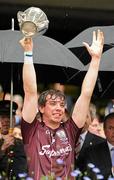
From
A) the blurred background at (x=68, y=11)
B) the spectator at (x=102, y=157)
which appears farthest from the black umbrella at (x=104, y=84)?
the blurred background at (x=68, y=11)

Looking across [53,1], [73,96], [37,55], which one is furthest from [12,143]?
[53,1]

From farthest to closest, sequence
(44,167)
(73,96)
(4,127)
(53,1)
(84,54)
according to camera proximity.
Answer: (53,1), (73,96), (84,54), (4,127), (44,167)

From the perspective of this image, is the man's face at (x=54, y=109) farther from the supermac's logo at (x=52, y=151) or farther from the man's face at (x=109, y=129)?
the man's face at (x=109, y=129)

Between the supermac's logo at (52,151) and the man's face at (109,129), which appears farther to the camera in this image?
the man's face at (109,129)

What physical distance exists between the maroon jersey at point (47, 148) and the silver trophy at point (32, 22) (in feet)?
2.51

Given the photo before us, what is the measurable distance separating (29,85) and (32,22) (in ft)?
1.77

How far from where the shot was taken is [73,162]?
6.52 metres

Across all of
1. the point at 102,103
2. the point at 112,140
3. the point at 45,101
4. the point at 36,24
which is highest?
the point at 36,24

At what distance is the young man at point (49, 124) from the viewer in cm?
636

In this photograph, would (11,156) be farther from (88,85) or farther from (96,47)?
(96,47)

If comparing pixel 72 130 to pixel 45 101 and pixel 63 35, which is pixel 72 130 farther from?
pixel 63 35

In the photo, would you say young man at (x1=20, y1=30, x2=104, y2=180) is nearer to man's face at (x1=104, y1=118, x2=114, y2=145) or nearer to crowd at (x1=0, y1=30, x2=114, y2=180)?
crowd at (x1=0, y1=30, x2=114, y2=180)

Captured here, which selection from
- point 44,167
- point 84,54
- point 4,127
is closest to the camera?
point 44,167

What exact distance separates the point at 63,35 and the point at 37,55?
737 cm
